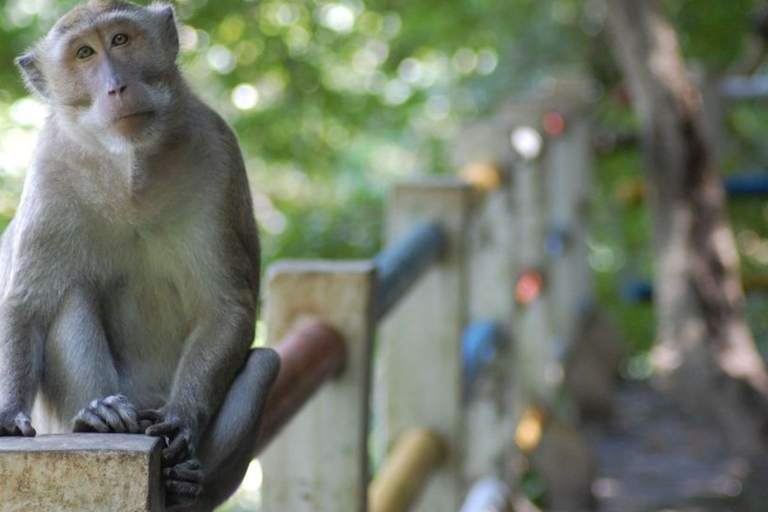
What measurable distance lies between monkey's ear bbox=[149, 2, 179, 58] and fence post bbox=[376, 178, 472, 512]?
100 cm

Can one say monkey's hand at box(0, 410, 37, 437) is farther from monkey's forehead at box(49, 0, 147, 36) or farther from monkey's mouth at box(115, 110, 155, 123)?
monkey's forehead at box(49, 0, 147, 36)

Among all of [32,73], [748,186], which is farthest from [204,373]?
[748,186]

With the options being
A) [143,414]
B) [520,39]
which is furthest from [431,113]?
[143,414]

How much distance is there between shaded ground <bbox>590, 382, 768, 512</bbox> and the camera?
18.4 feet

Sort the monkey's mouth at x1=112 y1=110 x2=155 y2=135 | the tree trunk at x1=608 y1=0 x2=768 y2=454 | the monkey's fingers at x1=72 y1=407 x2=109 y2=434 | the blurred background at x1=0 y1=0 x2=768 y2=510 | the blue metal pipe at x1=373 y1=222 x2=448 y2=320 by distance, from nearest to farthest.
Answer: the monkey's fingers at x1=72 y1=407 x2=109 y2=434, the monkey's mouth at x1=112 y1=110 x2=155 y2=135, the blue metal pipe at x1=373 y1=222 x2=448 y2=320, the tree trunk at x1=608 y1=0 x2=768 y2=454, the blurred background at x1=0 y1=0 x2=768 y2=510

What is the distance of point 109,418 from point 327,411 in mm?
838

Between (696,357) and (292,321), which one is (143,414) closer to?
(292,321)

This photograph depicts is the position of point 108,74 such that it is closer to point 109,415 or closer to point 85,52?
point 85,52

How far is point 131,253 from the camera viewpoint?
8.32 feet

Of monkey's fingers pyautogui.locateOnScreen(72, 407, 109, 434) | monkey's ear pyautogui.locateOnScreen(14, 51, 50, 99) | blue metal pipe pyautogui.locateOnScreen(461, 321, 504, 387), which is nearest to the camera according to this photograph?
monkey's fingers pyautogui.locateOnScreen(72, 407, 109, 434)

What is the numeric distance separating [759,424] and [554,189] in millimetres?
2041

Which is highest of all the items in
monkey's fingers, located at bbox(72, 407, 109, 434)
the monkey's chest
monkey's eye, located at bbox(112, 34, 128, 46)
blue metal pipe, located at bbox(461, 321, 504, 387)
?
monkey's eye, located at bbox(112, 34, 128, 46)

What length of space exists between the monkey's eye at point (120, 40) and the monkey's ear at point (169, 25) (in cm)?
14

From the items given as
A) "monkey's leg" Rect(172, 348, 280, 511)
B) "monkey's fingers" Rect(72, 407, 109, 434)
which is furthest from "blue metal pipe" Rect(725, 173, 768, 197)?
"monkey's fingers" Rect(72, 407, 109, 434)
